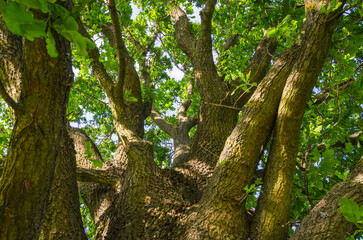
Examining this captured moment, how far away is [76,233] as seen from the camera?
7.04 feet

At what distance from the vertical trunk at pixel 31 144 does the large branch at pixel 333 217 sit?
1776 millimetres

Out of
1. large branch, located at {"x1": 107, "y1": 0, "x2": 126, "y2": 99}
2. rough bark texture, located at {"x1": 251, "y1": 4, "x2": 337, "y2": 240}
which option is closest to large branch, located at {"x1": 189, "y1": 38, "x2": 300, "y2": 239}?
rough bark texture, located at {"x1": 251, "y1": 4, "x2": 337, "y2": 240}

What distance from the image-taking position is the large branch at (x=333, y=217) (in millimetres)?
1685

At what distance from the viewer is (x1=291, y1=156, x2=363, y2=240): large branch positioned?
1.68 meters

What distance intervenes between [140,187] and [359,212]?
75.1 inches

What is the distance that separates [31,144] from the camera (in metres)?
1.37

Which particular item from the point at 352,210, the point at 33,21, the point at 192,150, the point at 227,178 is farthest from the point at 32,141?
the point at 192,150

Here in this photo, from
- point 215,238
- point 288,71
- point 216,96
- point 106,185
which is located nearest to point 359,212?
point 215,238

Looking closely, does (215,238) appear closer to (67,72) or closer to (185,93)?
(67,72)

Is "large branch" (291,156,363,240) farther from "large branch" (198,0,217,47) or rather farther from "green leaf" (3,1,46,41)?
"large branch" (198,0,217,47)

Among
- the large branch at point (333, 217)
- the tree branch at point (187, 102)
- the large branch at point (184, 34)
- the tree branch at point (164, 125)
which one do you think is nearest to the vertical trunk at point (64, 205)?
the large branch at point (333, 217)

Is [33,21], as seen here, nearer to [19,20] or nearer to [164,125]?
[19,20]

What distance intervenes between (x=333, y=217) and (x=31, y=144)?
6.55 ft

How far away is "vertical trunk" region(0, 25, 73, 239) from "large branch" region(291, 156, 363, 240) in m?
1.78
